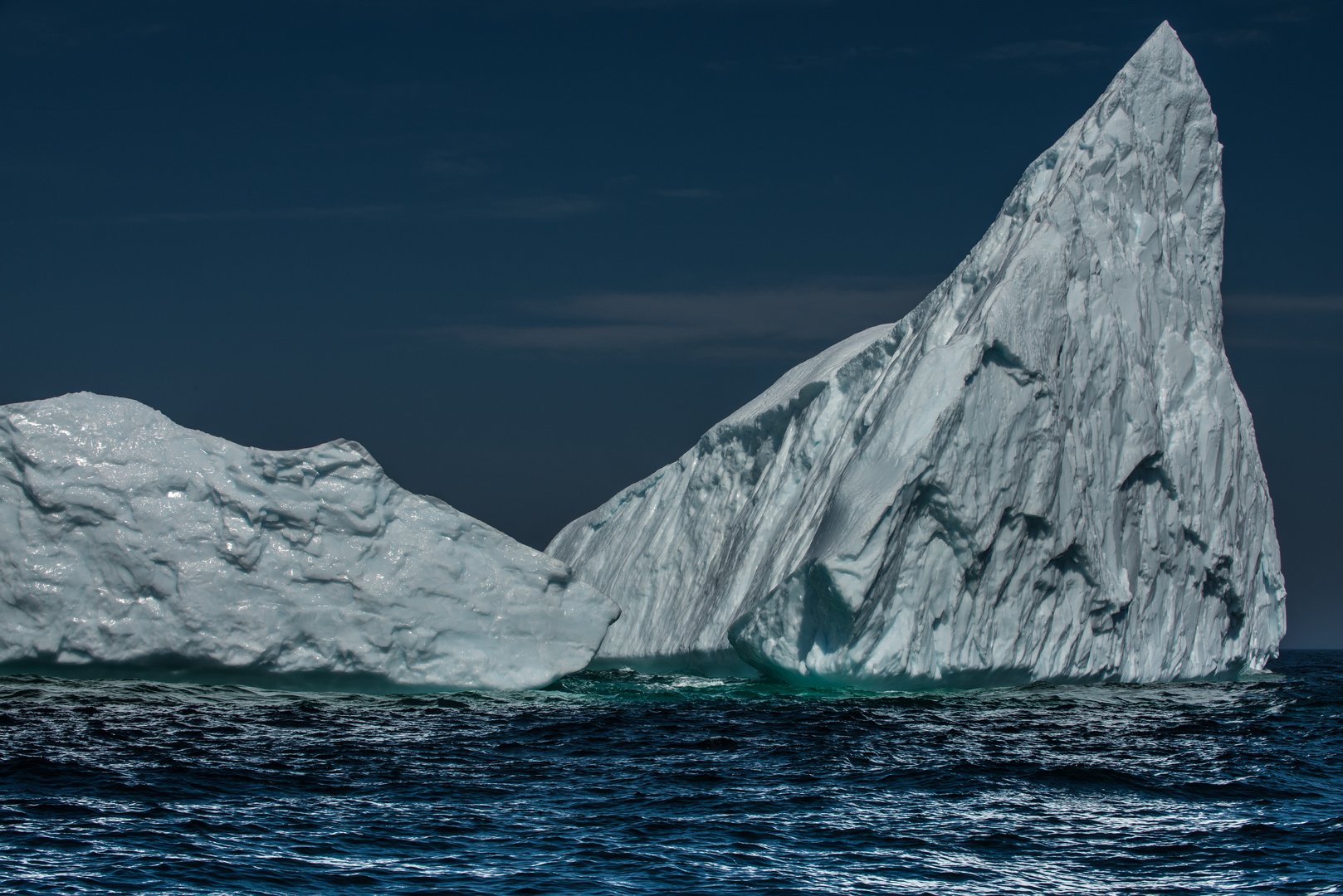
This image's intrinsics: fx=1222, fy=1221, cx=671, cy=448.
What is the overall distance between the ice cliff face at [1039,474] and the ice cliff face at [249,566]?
3.54m

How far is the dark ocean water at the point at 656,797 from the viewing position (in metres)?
7.27

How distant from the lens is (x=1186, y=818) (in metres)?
8.81

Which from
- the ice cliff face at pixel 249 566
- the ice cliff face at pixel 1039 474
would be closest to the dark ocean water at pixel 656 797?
the ice cliff face at pixel 249 566

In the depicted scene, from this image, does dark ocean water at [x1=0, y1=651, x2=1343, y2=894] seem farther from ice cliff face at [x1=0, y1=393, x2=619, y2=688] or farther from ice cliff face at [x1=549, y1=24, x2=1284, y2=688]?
ice cliff face at [x1=549, y1=24, x2=1284, y2=688]

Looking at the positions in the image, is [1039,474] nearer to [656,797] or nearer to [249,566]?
[656,797]

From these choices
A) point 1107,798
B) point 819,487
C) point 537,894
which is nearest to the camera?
point 537,894

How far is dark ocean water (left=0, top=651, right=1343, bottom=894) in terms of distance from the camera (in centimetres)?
727

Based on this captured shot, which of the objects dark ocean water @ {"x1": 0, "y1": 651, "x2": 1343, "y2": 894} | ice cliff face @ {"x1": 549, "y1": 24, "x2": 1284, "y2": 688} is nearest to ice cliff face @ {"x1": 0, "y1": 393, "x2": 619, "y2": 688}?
dark ocean water @ {"x1": 0, "y1": 651, "x2": 1343, "y2": 894}

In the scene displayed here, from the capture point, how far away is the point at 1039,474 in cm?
1639

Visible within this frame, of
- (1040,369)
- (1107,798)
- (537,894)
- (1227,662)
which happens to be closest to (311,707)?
(537,894)

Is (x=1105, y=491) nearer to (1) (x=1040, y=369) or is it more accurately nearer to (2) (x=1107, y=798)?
(1) (x=1040, y=369)

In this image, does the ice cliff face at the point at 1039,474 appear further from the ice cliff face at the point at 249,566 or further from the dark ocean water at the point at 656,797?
the ice cliff face at the point at 249,566

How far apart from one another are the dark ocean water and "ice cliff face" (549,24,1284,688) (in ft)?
6.30

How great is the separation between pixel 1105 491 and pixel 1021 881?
1113 centimetres
